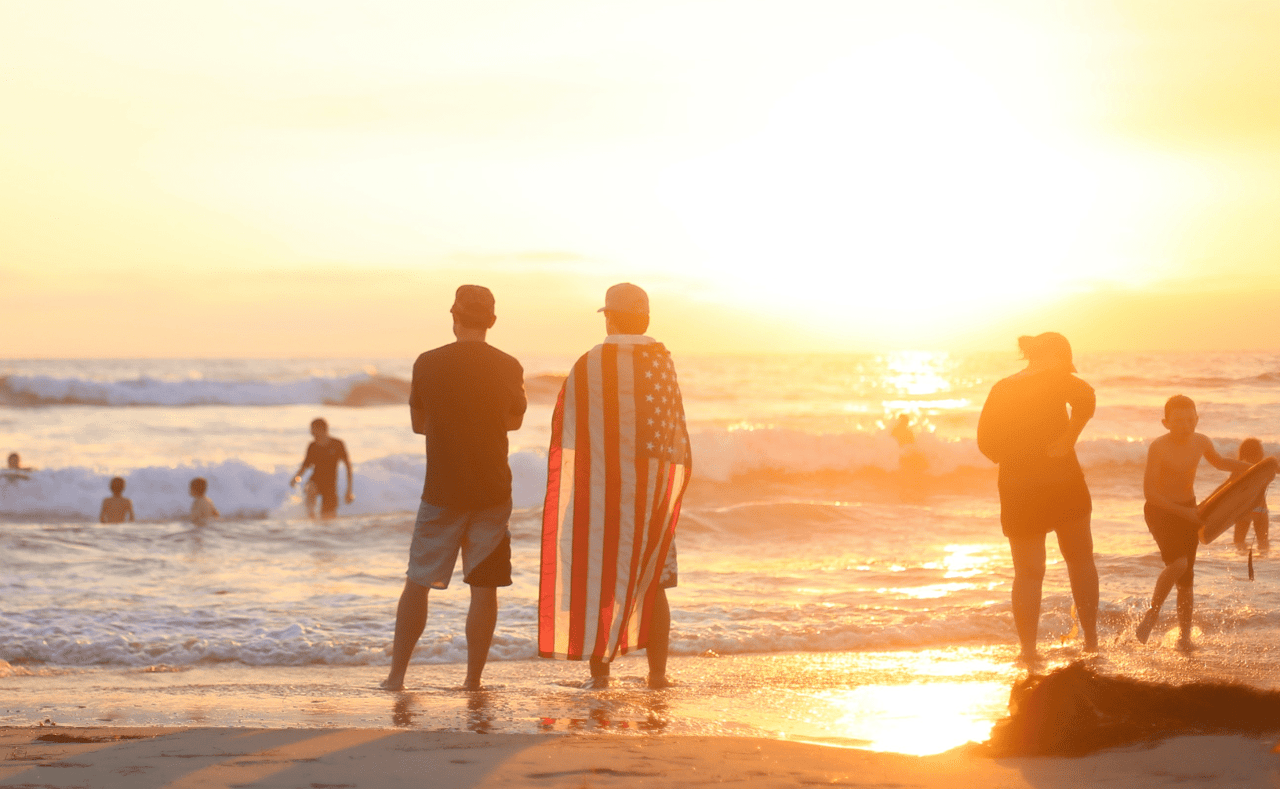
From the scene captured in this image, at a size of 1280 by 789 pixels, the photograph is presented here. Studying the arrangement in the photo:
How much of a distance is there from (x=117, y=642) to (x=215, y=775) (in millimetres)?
3867

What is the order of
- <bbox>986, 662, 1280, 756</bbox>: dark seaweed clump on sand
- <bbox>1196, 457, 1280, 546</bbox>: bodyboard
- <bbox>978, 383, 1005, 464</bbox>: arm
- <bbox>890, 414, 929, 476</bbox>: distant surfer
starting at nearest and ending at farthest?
<bbox>986, 662, 1280, 756</bbox>: dark seaweed clump on sand < <bbox>978, 383, 1005, 464</bbox>: arm < <bbox>1196, 457, 1280, 546</bbox>: bodyboard < <bbox>890, 414, 929, 476</bbox>: distant surfer

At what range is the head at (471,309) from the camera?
476 centimetres

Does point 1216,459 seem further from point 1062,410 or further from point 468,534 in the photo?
point 468,534

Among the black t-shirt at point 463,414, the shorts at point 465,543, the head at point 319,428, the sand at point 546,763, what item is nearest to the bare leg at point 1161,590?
the sand at point 546,763

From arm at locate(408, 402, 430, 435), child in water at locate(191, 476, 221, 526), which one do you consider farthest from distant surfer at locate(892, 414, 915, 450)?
arm at locate(408, 402, 430, 435)

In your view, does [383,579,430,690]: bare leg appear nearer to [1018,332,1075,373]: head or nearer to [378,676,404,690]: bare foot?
[378,676,404,690]: bare foot

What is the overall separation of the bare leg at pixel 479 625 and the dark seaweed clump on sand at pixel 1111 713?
231 centimetres

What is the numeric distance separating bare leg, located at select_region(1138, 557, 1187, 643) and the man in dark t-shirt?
379cm

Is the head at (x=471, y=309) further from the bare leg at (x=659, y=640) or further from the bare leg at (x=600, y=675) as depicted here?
the bare leg at (x=600, y=675)

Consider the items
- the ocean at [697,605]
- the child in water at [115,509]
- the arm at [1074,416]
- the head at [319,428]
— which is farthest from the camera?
the child in water at [115,509]

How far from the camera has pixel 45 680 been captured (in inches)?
223

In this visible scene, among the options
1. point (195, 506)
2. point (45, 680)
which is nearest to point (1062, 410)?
point (45, 680)

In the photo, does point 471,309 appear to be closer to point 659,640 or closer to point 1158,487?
point 659,640

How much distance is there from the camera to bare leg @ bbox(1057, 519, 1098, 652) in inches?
217
